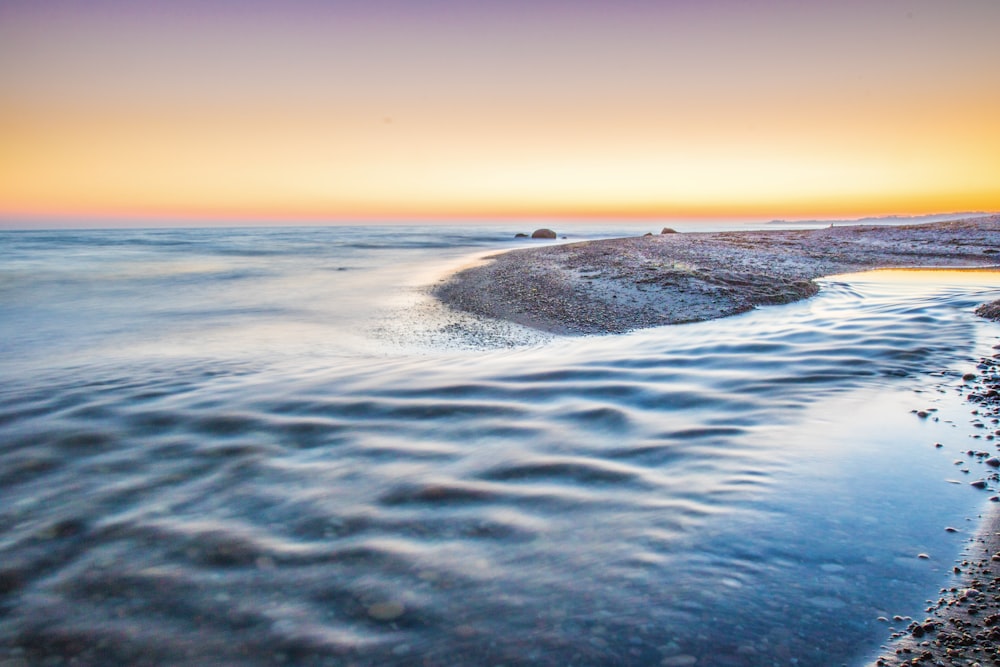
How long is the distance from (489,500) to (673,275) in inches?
426

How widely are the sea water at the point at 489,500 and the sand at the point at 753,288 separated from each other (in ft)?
0.55

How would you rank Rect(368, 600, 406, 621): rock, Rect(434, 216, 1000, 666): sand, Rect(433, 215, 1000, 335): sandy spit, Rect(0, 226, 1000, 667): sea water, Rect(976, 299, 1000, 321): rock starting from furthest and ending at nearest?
Rect(433, 215, 1000, 335): sandy spit < Rect(976, 299, 1000, 321): rock < Rect(368, 600, 406, 621): rock < Rect(0, 226, 1000, 667): sea water < Rect(434, 216, 1000, 666): sand

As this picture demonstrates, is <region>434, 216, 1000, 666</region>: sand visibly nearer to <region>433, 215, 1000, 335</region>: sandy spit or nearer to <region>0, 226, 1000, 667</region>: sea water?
<region>433, 215, 1000, 335</region>: sandy spit

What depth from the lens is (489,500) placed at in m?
3.95

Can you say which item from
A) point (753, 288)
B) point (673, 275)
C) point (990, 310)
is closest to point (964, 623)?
point (990, 310)

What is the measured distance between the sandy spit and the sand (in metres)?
0.04

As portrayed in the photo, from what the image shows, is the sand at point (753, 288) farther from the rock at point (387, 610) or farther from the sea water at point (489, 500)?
the rock at point (387, 610)

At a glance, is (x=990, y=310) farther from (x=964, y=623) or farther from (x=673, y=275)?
(x=964, y=623)

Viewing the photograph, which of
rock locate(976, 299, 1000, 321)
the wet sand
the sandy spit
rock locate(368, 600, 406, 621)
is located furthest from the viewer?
the sandy spit

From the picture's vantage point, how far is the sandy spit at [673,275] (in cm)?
1123

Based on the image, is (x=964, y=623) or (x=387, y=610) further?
(x=387, y=610)

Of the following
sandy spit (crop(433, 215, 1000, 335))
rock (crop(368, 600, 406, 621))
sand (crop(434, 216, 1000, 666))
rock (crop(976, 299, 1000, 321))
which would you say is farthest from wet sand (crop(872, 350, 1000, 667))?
rock (crop(976, 299, 1000, 321))

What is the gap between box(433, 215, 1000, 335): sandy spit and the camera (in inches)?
442

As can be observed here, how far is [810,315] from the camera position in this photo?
35.0 ft
